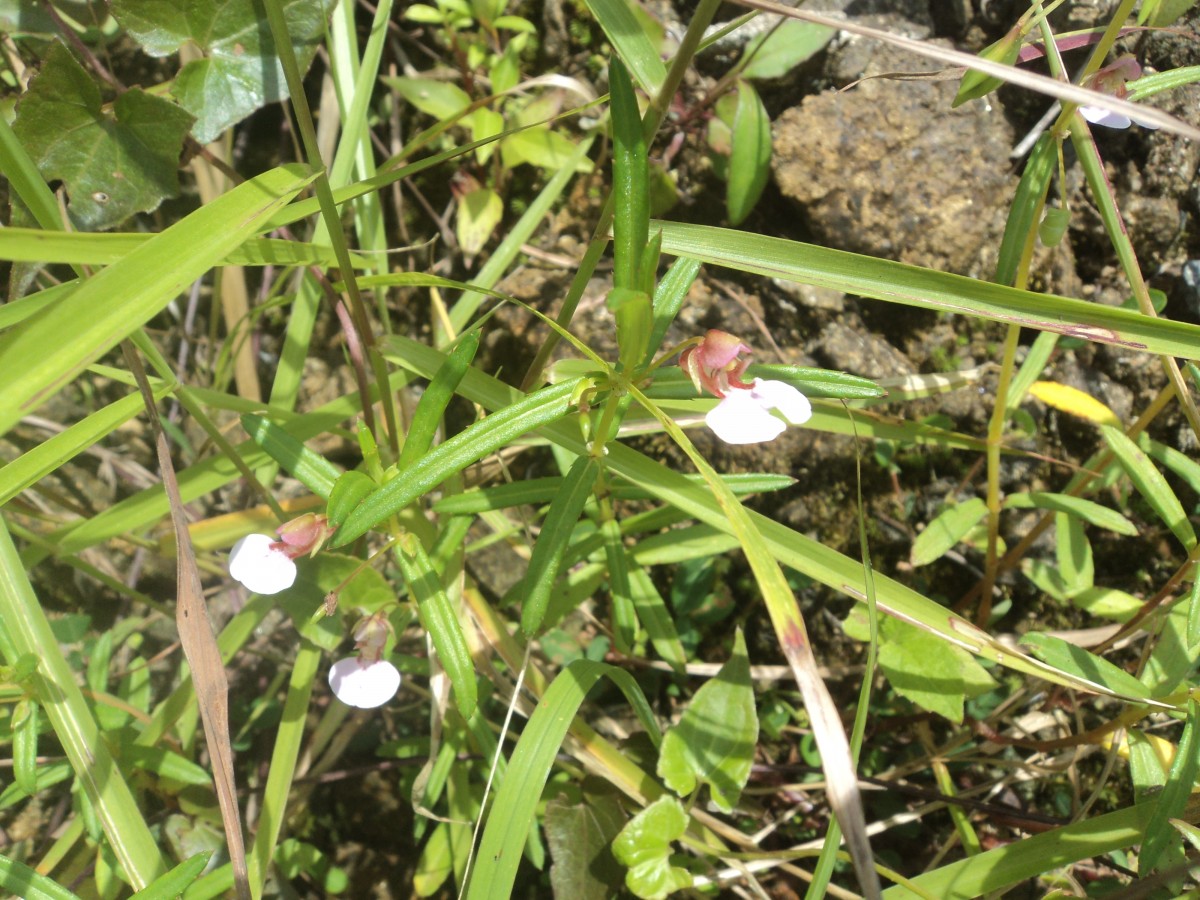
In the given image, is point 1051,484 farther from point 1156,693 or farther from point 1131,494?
point 1156,693

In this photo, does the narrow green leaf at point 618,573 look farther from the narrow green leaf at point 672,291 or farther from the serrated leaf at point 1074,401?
the serrated leaf at point 1074,401

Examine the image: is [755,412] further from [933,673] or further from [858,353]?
[858,353]

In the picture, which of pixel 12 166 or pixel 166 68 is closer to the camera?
pixel 12 166

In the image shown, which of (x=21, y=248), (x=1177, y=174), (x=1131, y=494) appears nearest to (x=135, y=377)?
(x=21, y=248)

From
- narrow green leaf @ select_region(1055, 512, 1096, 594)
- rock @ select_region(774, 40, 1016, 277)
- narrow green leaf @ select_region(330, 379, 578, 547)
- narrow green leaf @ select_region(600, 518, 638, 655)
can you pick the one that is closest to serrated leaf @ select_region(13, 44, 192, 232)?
narrow green leaf @ select_region(330, 379, 578, 547)

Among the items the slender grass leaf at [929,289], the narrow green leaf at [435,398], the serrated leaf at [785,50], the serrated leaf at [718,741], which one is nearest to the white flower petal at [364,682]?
the narrow green leaf at [435,398]

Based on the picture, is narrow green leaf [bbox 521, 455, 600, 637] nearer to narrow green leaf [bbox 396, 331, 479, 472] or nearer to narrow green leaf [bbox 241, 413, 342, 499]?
narrow green leaf [bbox 396, 331, 479, 472]

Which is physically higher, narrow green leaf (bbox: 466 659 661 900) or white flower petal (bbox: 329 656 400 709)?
white flower petal (bbox: 329 656 400 709)
